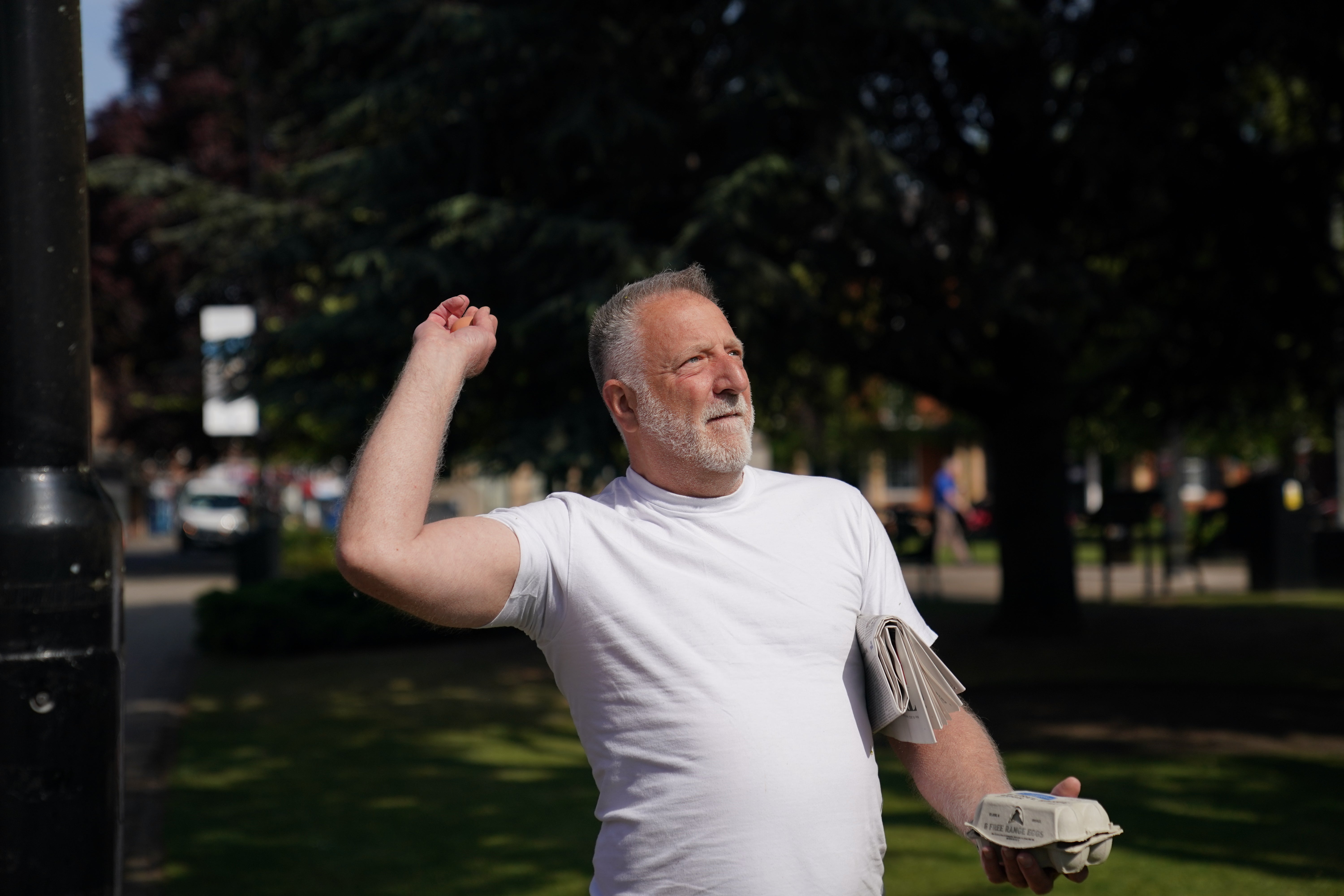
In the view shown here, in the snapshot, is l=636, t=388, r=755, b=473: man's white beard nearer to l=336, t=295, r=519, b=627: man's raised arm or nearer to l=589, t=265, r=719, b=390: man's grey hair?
l=589, t=265, r=719, b=390: man's grey hair

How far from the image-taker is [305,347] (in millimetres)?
10672

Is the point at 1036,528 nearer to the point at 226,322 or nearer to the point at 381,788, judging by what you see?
the point at 381,788

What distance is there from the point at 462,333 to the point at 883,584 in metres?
0.84

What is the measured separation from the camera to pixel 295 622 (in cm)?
1262

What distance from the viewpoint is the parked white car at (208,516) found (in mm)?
34000

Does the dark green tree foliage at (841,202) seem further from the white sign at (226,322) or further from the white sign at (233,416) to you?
the white sign at (226,322)

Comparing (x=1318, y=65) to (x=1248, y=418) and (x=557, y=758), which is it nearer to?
(x=1248, y=418)

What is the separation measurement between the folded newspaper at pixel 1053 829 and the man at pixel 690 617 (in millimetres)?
34

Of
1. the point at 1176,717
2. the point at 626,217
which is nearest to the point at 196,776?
the point at 626,217

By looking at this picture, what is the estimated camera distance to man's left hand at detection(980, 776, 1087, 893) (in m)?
2.07

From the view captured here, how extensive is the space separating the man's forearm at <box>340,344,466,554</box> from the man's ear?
32cm

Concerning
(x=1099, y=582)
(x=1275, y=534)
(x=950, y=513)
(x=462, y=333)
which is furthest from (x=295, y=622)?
(x=950, y=513)

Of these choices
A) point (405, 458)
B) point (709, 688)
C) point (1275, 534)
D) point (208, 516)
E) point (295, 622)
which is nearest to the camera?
point (405, 458)

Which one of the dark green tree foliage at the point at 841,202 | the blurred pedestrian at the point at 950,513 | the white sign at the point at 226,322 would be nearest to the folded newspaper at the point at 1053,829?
the dark green tree foliage at the point at 841,202
